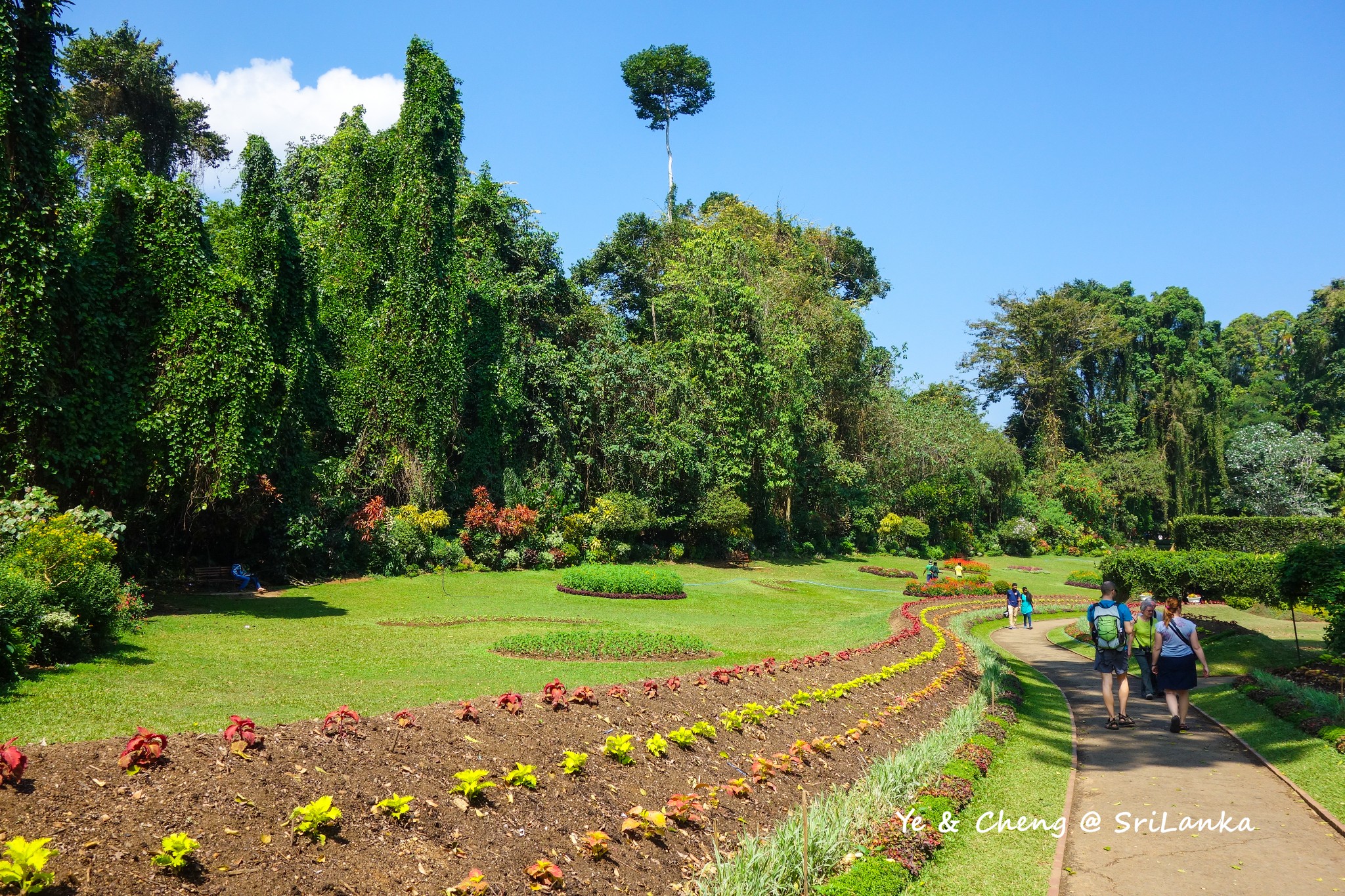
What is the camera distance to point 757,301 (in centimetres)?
4078

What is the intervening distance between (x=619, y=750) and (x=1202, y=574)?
25.8 metres

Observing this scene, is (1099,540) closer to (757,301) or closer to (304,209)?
(757,301)

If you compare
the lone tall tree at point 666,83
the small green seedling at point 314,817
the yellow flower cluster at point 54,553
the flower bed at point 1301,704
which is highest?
the lone tall tree at point 666,83

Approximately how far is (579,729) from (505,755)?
96 cm

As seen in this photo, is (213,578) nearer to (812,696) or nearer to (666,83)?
(812,696)

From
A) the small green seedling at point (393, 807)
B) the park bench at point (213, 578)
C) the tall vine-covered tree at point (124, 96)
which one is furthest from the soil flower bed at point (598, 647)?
the tall vine-covered tree at point (124, 96)

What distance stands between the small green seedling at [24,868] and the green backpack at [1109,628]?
11.6 m

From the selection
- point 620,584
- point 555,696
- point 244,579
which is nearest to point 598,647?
point 555,696

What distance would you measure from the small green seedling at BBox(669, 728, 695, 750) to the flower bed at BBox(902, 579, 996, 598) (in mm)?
25477

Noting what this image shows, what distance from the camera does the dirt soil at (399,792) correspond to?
4.29m

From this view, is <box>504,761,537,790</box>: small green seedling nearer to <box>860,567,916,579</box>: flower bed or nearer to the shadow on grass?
the shadow on grass

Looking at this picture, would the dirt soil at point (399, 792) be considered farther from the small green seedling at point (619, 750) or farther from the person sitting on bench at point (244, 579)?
the person sitting on bench at point (244, 579)

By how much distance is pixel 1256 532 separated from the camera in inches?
1459

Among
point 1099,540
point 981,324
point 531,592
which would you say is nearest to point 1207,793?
point 531,592
